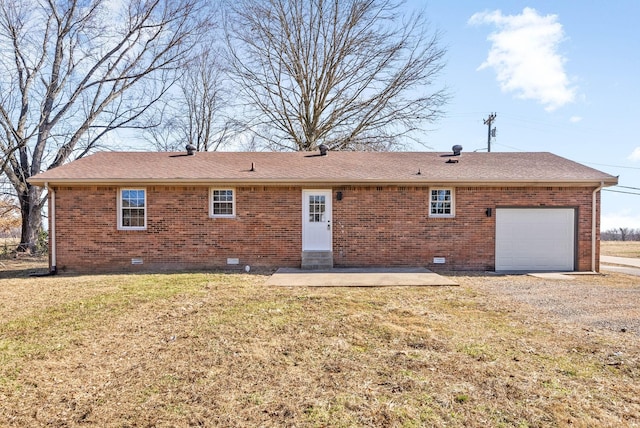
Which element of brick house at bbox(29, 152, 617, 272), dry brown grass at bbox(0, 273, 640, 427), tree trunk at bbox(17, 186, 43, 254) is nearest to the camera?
dry brown grass at bbox(0, 273, 640, 427)

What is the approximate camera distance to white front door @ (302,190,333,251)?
10.5m

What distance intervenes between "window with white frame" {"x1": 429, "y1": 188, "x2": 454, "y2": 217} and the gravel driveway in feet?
7.19

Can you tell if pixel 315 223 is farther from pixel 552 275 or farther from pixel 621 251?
pixel 621 251

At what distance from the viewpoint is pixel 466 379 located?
3443 mm

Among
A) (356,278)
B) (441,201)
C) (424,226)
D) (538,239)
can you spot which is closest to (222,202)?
(356,278)

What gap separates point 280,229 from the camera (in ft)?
34.3

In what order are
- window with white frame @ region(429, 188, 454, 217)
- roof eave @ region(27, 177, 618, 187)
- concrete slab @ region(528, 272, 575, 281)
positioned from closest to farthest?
concrete slab @ region(528, 272, 575, 281)
roof eave @ region(27, 177, 618, 187)
window with white frame @ region(429, 188, 454, 217)

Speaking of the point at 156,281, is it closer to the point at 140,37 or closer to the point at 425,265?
the point at 425,265

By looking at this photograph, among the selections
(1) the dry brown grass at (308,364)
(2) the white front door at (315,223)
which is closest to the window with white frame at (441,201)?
(2) the white front door at (315,223)

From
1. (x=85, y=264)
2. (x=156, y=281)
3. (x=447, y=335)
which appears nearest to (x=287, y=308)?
(x=447, y=335)

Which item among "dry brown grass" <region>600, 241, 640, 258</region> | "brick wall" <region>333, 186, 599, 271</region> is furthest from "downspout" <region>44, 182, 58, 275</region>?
"dry brown grass" <region>600, 241, 640, 258</region>

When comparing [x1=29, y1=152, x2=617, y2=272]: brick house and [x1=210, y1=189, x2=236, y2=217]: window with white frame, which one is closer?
[x1=29, y1=152, x2=617, y2=272]: brick house

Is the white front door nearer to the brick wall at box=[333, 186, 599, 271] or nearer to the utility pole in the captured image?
the brick wall at box=[333, 186, 599, 271]

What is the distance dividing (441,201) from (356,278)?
3739 mm
